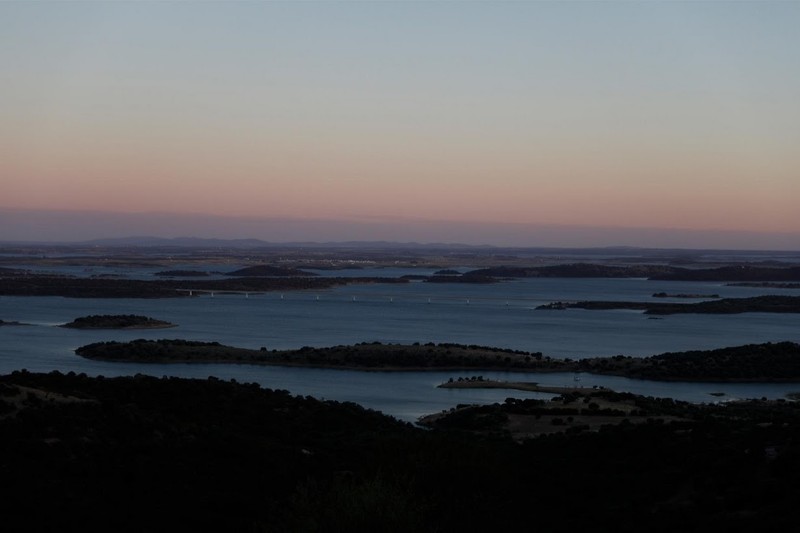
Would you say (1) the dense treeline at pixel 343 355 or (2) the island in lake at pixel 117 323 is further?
(2) the island in lake at pixel 117 323

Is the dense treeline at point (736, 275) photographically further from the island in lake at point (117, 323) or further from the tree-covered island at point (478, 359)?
the tree-covered island at point (478, 359)

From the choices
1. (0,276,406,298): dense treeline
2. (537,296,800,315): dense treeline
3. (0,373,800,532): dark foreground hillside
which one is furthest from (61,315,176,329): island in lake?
(0,373,800,532): dark foreground hillside

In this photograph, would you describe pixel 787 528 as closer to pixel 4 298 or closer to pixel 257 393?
pixel 257 393

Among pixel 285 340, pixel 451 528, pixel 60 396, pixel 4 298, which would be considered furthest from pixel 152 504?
pixel 4 298

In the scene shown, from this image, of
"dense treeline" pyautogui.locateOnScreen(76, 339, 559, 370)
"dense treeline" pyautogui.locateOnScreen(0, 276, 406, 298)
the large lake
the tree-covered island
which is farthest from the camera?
"dense treeline" pyautogui.locateOnScreen(0, 276, 406, 298)

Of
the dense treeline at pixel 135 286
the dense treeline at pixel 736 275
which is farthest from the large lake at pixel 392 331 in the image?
the dense treeline at pixel 736 275

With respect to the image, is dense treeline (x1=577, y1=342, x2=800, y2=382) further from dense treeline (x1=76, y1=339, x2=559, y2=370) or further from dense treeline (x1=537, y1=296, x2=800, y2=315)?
Result: dense treeline (x1=537, y1=296, x2=800, y2=315)
